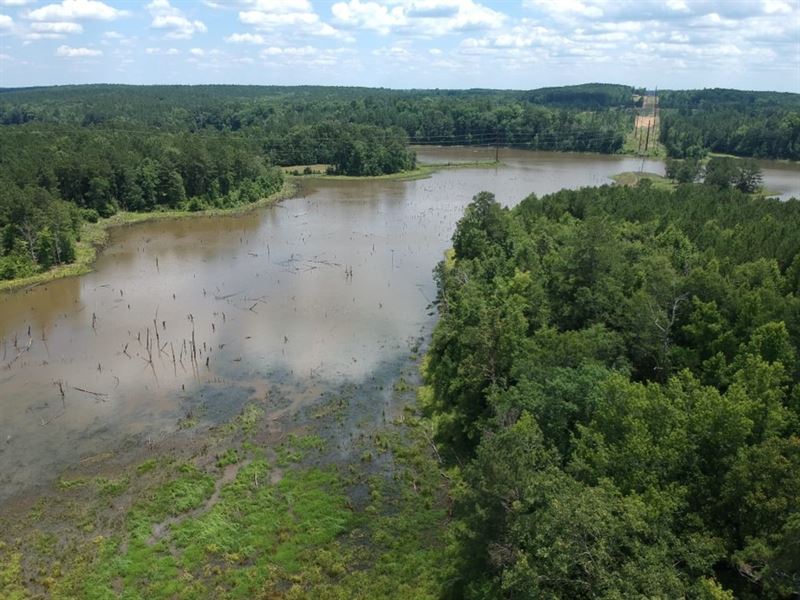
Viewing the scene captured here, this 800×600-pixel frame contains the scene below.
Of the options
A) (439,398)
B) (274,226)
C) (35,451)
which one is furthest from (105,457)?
(274,226)

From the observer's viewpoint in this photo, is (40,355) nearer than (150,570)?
No

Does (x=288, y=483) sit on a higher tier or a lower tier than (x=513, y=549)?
lower

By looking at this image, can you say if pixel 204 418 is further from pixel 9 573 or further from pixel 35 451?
pixel 9 573

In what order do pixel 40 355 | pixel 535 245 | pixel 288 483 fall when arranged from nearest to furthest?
1. pixel 288 483
2. pixel 40 355
3. pixel 535 245

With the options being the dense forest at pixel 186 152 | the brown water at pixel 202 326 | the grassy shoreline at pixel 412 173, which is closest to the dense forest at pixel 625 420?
the brown water at pixel 202 326

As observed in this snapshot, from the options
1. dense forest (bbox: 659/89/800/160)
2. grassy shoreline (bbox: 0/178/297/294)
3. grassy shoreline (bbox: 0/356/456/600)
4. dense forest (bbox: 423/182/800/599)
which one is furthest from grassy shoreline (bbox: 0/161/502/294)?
dense forest (bbox: 659/89/800/160)

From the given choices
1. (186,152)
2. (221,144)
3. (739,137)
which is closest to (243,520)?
(186,152)

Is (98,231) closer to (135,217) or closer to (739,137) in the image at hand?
(135,217)

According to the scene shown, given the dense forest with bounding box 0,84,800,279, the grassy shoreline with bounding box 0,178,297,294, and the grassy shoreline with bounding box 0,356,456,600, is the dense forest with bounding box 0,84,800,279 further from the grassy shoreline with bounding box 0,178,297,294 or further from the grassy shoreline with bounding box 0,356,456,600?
the grassy shoreline with bounding box 0,356,456,600
